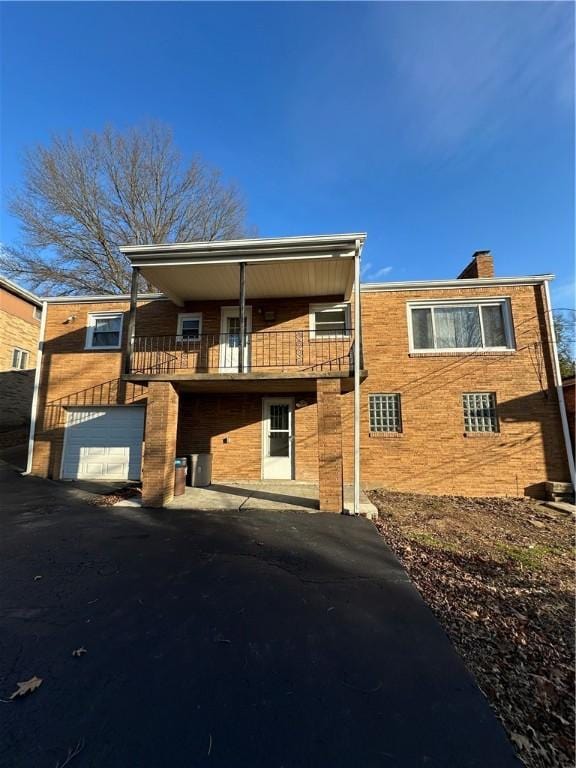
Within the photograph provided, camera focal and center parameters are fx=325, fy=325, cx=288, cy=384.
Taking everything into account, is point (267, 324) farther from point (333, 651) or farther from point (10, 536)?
point (333, 651)

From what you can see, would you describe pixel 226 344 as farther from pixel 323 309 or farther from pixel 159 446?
pixel 159 446

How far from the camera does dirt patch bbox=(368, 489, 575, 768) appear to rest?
2.17m

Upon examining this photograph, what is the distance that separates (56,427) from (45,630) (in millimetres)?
9344

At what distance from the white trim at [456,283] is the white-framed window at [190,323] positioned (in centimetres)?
533

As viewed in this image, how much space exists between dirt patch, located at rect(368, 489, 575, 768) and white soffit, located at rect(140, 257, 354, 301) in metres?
6.06

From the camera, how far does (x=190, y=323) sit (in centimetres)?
1066

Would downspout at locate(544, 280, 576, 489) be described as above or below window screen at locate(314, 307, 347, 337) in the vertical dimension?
below

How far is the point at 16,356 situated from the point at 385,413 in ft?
60.2

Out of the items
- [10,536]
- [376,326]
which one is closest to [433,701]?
[10,536]

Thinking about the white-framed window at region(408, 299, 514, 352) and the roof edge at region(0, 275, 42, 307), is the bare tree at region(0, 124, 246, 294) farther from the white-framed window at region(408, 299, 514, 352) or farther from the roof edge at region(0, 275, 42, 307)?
the white-framed window at region(408, 299, 514, 352)

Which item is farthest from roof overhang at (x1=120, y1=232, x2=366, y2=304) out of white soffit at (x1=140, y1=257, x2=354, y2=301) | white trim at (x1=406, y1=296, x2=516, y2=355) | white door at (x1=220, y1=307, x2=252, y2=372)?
white trim at (x1=406, y1=296, x2=516, y2=355)

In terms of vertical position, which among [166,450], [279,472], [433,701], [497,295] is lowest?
[433,701]

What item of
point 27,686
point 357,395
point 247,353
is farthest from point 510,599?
point 247,353

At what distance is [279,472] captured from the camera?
9.89 meters
